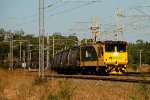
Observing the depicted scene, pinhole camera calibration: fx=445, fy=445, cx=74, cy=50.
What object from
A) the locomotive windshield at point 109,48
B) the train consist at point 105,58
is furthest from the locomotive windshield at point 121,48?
the locomotive windshield at point 109,48

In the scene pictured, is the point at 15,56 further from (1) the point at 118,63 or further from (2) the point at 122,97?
(2) the point at 122,97

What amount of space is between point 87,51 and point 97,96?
919 inches

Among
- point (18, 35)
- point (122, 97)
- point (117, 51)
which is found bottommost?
point (122, 97)

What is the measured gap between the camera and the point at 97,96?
52.9ft

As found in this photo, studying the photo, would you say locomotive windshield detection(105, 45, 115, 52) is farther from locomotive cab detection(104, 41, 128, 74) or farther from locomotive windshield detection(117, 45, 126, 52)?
locomotive windshield detection(117, 45, 126, 52)

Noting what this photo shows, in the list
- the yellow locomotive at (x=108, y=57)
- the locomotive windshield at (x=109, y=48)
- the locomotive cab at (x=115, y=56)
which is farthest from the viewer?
the locomotive windshield at (x=109, y=48)

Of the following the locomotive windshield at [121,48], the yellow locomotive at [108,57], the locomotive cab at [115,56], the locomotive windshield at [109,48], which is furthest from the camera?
the locomotive windshield at [121,48]

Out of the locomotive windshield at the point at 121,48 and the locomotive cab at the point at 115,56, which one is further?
the locomotive windshield at the point at 121,48

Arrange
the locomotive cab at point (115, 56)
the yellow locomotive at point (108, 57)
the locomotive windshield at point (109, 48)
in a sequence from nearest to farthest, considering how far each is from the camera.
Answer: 1. the yellow locomotive at point (108, 57)
2. the locomotive cab at point (115, 56)
3. the locomotive windshield at point (109, 48)

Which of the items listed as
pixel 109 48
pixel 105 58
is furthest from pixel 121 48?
pixel 105 58

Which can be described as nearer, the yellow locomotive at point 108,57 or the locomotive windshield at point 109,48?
the yellow locomotive at point 108,57

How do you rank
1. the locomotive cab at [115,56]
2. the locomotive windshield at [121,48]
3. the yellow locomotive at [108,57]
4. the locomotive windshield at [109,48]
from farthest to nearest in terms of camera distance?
the locomotive windshield at [121,48] < the locomotive windshield at [109,48] < the locomotive cab at [115,56] < the yellow locomotive at [108,57]

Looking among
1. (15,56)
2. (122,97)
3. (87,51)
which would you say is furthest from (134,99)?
(15,56)

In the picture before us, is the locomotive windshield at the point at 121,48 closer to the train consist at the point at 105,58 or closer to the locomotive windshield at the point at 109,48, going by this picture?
the train consist at the point at 105,58
